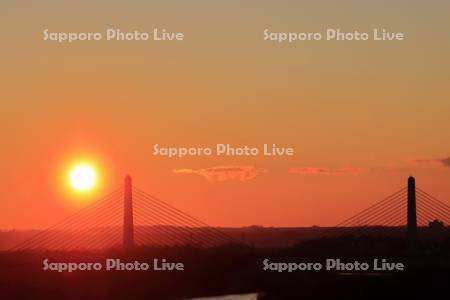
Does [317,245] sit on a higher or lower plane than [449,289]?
higher

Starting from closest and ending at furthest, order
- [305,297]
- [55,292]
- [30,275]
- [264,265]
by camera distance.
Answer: [305,297] < [55,292] < [30,275] < [264,265]

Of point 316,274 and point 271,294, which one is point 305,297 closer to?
point 271,294

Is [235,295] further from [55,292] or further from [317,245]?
[317,245]

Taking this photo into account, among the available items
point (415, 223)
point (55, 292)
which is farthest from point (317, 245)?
point (55, 292)

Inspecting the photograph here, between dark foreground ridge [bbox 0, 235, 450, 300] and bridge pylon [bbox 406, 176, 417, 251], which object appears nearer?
dark foreground ridge [bbox 0, 235, 450, 300]

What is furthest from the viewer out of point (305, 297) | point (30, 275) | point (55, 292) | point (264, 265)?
point (264, 265)

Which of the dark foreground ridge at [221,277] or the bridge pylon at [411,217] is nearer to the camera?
the dark foreground ridge at [221,277]

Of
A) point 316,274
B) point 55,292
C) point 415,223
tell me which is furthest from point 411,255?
point 55,292

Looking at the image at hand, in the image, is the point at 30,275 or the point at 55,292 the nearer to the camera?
the point at 55,292

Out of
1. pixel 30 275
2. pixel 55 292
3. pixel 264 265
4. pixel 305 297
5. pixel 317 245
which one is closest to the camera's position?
pixel 305 297
